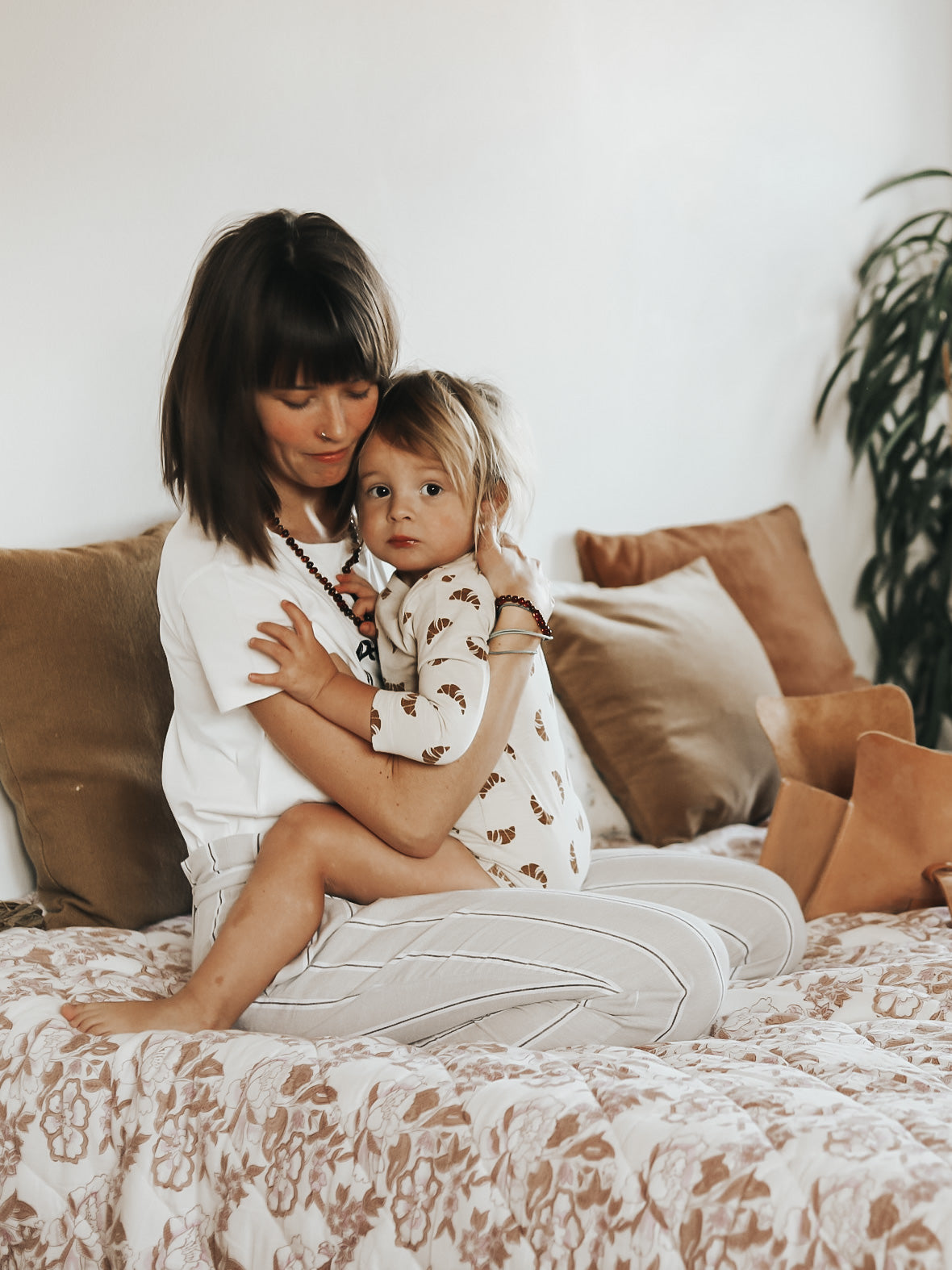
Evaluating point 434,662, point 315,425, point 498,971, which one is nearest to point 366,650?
point 434,662

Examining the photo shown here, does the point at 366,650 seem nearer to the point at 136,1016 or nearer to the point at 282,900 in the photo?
the point at 282,900

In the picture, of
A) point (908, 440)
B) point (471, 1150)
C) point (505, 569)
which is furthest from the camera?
point (908, 440)

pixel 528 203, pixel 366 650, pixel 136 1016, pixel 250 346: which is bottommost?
pixel 136 1016

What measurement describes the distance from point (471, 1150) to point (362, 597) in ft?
2.14

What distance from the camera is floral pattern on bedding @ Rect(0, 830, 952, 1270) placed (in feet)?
2.52

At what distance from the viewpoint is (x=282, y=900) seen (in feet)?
3.70

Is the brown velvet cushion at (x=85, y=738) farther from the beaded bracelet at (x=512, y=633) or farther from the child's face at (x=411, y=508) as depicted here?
the beaded bracelet at (x=512, y=633)

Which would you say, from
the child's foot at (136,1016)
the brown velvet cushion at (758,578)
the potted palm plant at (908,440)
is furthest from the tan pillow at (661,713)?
the potted palm plant at (908,440)

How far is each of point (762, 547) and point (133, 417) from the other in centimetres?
132

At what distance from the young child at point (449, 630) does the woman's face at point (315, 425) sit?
0.03 m

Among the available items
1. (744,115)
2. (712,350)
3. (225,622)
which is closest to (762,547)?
(712,350)

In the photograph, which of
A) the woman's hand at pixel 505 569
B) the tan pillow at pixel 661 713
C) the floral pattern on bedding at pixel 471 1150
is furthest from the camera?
the tan pillow at pixel 661 713

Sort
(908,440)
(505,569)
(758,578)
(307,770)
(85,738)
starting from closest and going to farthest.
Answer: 1. (307,770)
2. (505,569)
3. (85,738)
4. (758,578)
5. (908,440)

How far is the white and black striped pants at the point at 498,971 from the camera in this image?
3.67 feet
